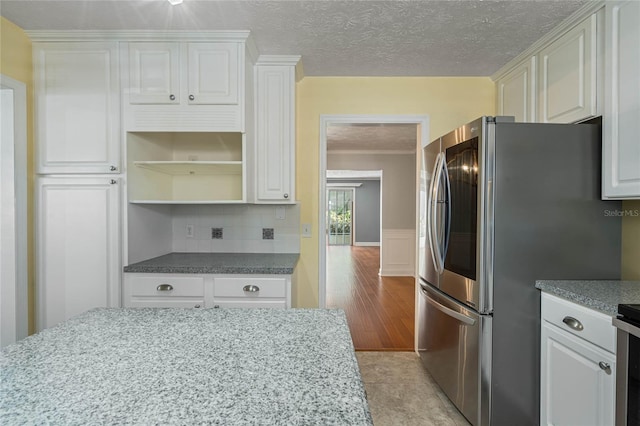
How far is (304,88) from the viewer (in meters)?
2.73

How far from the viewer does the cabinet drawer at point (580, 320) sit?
1280 mm

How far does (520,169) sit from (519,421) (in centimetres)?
133

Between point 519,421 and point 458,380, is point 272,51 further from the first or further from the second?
point 519,421

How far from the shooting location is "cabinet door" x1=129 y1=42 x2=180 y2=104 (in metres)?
2.10

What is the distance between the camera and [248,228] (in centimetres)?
273

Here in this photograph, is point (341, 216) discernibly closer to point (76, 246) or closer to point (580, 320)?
point (76, 246)

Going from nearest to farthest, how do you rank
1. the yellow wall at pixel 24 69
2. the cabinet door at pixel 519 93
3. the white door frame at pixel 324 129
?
the yellow wall at pixel 24 69
the cabinet door at pixel 519 93
the white door frame at pixel 324 129

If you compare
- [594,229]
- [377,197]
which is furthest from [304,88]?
[377,197]

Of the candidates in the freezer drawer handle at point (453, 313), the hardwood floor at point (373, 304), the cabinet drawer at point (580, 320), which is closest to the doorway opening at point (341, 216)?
the hardwood floor at point (373, 304)

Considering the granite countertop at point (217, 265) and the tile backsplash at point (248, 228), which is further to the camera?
the tile backsplash at point (248, 228)

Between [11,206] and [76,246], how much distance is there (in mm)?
432

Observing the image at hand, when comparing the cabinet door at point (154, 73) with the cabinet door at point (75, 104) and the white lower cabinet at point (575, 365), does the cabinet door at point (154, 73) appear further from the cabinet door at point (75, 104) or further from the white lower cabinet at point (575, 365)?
the white lower cabinet at point (575, 365)

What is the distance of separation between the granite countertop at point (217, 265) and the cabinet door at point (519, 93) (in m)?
1.97

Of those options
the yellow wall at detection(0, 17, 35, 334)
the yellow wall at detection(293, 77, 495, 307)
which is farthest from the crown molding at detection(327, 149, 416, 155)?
the yellow wall at detection(0, 17, 35, 334)
